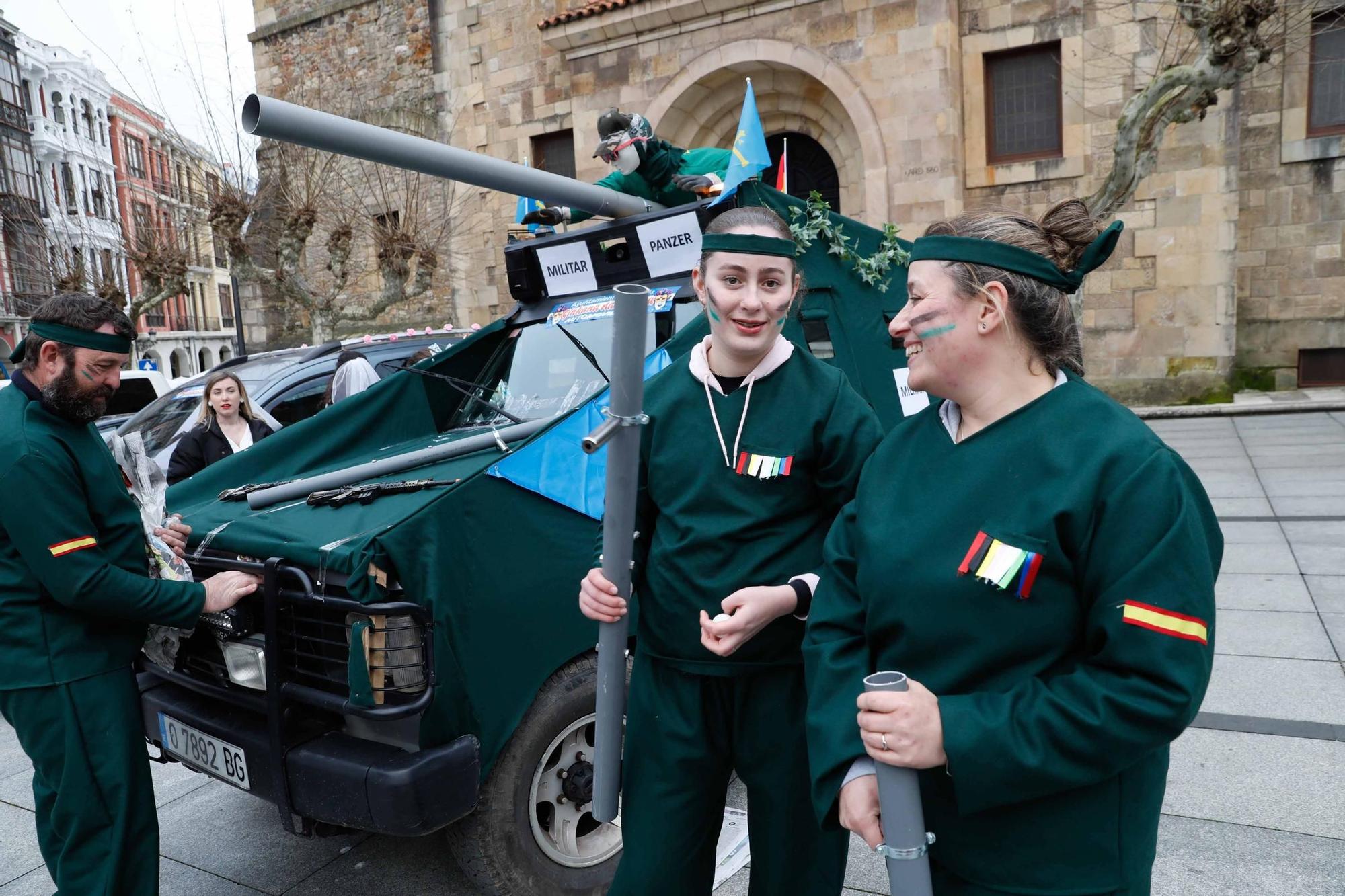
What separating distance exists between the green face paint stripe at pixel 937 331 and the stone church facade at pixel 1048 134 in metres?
12.8

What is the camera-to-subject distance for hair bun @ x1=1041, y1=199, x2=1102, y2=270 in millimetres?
1641

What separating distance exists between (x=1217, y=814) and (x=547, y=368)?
3192mm

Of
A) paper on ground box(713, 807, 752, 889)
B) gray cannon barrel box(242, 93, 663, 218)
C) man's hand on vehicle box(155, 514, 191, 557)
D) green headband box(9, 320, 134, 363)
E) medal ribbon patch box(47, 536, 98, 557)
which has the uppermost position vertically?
gray cannon barrel box(242, 93, 663, 218)

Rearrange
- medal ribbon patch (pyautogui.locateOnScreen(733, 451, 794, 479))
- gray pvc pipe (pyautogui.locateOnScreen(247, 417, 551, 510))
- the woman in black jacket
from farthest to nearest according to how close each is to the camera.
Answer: the woman in black jacket < gray pvc pipe (pyautogui.locateOnScreen(247, 417, 551, 510)) < medal ribbon patch (pyautogui.locateOnScreen(733, 451, 794, 479))

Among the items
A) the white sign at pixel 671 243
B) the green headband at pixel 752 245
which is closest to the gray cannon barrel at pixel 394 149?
the white sign at pixel 671 243

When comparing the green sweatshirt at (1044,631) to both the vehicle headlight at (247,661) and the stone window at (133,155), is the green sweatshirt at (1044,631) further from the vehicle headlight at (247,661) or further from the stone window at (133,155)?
the stone window at (133,155)

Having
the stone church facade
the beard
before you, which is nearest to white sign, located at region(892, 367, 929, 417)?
the beard

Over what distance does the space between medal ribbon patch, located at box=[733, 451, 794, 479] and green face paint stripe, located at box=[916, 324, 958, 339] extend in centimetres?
65

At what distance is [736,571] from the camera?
224cm

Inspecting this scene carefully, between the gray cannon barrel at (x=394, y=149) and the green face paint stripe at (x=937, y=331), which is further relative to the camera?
the gray cannon barrel at (x=394, y=149)

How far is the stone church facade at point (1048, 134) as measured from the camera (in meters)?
13.2

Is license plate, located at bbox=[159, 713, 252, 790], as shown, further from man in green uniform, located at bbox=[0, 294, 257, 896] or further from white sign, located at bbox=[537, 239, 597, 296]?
white sign, located at bbox=[537, 239, 597, 296]

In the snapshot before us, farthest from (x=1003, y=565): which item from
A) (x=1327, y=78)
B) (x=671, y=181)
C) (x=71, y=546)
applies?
(x=1327, y=78)

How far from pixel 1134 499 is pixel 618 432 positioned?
39.5 inches
